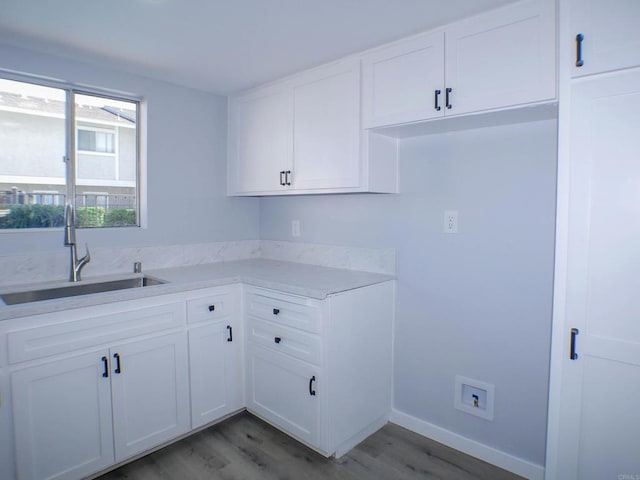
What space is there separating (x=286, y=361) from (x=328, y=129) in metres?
1.34

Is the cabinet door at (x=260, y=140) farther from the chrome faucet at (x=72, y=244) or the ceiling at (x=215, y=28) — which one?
the chrome faucet at (x=72, y=244)

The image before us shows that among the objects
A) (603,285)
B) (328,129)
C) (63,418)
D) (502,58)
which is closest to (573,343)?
(603,285)

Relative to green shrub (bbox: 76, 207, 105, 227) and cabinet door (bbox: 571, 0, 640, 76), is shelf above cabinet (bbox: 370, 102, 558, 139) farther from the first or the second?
green shrub (bbox: 76, 207, 105, 227)

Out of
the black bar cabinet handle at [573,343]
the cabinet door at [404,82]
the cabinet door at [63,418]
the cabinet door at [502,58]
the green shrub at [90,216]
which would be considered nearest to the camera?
the black bar cabinet handle at [573,343]

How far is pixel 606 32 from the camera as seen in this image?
1288 millimetres

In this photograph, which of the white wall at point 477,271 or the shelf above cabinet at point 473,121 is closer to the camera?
the shelf above cabinet at point 473,121

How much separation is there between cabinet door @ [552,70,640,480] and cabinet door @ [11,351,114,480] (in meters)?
1.96

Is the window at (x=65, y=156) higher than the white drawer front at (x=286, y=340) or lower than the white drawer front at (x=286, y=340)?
higher

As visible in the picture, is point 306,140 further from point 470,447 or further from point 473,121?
point 470,447

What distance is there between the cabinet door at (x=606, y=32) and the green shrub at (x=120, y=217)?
8.31 feet

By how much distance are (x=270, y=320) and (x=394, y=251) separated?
33.0 inches

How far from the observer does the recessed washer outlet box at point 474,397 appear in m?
2.08

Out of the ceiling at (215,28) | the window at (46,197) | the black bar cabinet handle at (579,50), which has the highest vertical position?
the ceiling at (215,28)

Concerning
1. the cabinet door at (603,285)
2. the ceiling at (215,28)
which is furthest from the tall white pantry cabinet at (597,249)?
the ceiling at (215,28)
